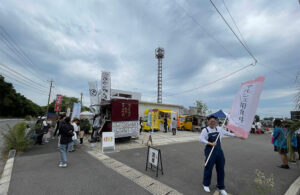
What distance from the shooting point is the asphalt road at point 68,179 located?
296 centimetres

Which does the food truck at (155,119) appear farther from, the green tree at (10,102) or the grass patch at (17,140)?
the green tree at (10,102)

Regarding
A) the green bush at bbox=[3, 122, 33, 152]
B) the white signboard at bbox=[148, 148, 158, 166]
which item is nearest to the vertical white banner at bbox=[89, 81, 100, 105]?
the green bush at bbox=[3, 122, 33, 152]

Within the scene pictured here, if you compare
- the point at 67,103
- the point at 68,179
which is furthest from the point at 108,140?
the point at 67,103

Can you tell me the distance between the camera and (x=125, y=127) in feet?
27.5

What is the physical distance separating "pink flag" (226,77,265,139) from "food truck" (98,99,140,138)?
21.0 feet

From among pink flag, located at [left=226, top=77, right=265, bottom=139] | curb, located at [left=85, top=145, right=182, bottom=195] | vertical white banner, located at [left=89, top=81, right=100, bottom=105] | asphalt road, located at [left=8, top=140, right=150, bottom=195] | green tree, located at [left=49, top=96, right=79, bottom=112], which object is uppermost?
green tree, located at [left=49, top=96, right=79, bottom=112]

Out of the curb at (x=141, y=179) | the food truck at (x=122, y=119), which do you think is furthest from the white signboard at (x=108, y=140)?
the curb at (x=141, y=179)

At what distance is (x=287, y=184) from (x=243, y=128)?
2626 millimetres

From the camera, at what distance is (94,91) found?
10359mm

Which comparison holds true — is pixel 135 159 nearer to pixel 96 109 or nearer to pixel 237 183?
pixel 237 183

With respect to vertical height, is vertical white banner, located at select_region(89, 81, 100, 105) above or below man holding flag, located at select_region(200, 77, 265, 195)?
above

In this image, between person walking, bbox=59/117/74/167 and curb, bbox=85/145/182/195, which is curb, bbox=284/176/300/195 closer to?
curb, bbox=85/145/182/195

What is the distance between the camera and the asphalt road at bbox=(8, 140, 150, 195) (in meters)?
2.96

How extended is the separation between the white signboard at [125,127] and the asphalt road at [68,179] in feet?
10.2
